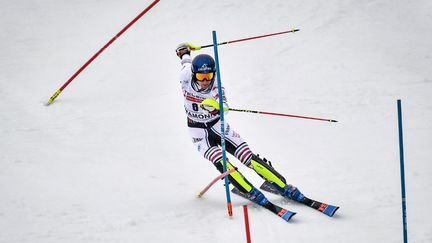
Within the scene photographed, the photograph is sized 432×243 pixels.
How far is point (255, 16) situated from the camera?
11.3m

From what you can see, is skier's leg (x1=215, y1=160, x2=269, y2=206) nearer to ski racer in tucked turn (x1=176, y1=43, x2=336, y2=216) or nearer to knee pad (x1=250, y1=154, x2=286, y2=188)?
ski racer in tucked turn (x1=176, y1=43, x2=336, y2=216)

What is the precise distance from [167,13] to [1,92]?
443cm

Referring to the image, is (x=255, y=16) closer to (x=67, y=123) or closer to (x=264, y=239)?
(x=67, y=123)

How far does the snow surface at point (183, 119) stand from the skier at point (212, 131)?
8.6 inches

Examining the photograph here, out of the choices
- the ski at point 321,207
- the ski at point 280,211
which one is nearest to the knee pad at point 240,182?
the ski at point 280,211

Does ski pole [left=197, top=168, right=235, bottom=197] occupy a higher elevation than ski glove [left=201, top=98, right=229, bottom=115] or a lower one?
lower

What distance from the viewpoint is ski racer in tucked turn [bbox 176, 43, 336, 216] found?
5.36 meters

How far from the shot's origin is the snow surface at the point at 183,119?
207 inches

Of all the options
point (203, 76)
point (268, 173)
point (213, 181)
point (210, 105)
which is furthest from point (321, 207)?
point (203, 76)

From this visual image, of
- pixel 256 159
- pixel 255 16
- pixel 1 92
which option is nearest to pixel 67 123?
pixel 1 92

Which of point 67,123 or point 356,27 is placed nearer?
point 67,123

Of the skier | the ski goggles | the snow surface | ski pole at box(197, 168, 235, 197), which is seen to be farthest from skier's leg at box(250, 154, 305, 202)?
the ski goggles

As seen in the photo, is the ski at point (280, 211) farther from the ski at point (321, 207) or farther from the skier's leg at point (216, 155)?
the ski at point (321, 207)

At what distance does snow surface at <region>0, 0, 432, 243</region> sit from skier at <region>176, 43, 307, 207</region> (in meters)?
0.22
